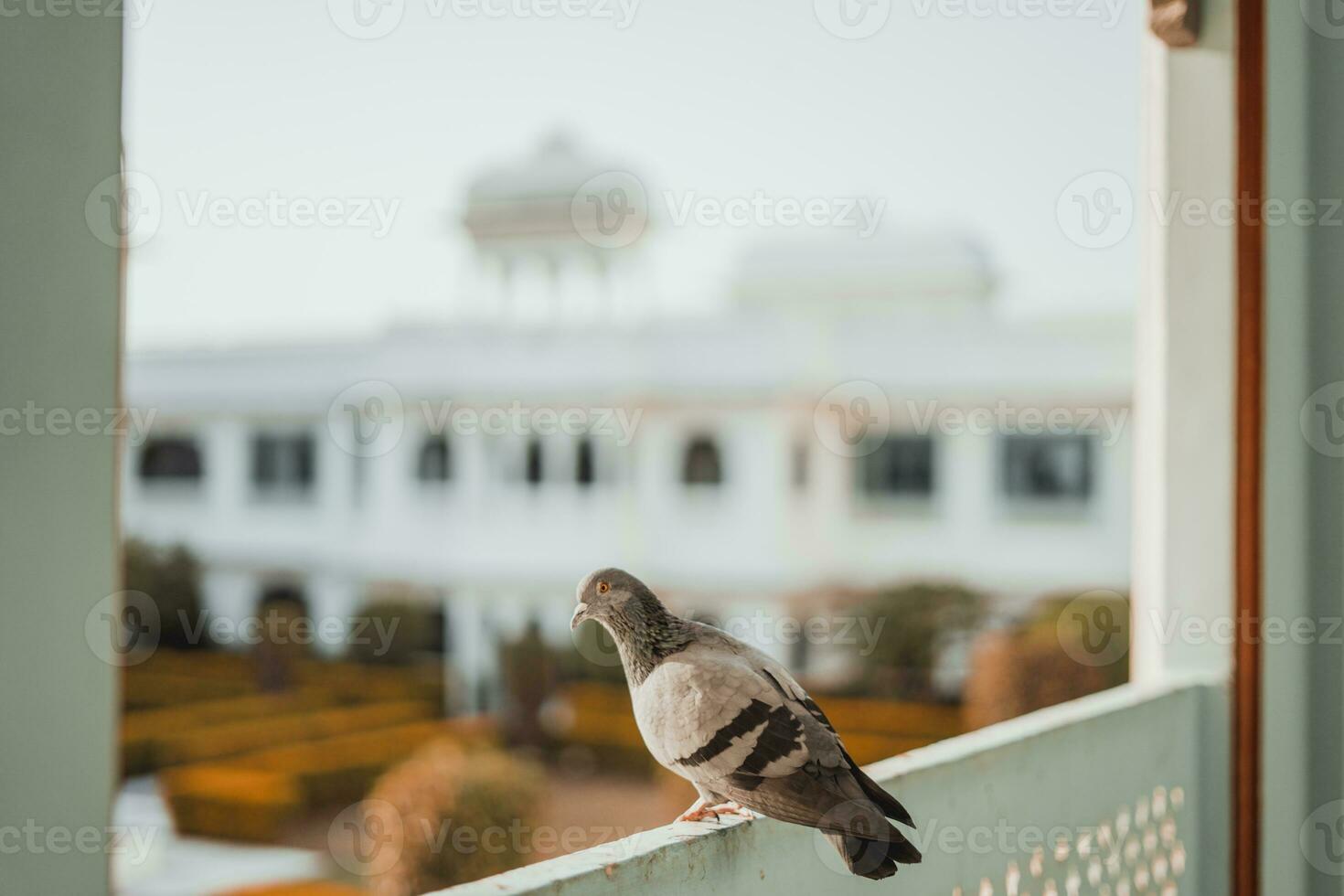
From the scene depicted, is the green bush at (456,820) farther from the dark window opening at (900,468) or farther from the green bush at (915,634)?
the dark window opening at (900,468)

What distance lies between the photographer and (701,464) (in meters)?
11.8

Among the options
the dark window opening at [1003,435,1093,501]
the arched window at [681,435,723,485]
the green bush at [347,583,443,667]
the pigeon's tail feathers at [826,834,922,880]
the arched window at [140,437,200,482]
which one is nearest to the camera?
the pigeon's tail feathers at [826,834,922,880]

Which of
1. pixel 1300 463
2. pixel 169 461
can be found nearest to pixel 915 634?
pixel 1300 463

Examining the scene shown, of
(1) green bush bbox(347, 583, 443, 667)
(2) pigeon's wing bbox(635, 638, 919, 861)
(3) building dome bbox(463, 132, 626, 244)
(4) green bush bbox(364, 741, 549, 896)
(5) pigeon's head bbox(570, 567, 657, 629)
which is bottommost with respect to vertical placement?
(1) green bush bbox(347, 583, 443, 667)


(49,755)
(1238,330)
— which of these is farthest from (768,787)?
(1238,330)

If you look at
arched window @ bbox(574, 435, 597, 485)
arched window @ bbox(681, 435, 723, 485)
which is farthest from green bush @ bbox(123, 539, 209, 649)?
arched window @ bbox(681, 435, 723, 485)

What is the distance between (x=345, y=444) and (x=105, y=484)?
12.8 m

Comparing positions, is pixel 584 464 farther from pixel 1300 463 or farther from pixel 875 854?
pixel 875 854

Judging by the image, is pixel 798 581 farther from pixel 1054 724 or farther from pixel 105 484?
pixel 105 484

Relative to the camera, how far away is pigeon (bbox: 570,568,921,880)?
0.99 m

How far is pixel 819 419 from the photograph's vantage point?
429 inches

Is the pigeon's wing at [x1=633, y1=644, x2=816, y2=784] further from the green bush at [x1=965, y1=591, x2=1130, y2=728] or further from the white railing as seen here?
the green bush at [x1=965, y1=591, x2=1130, y2=728]

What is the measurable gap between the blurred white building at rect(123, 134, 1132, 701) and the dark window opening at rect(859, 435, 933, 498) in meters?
0.03

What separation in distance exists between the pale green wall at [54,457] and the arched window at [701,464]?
10.9m
